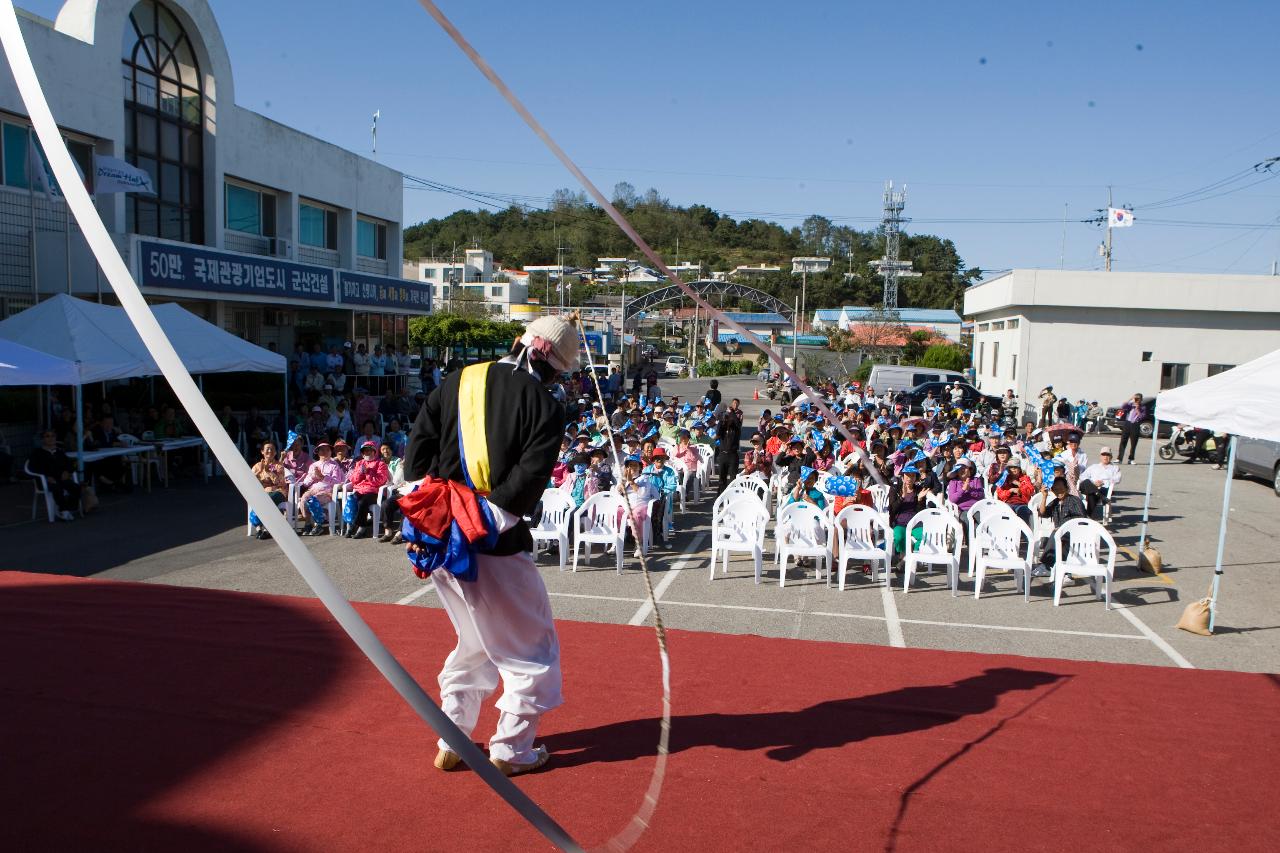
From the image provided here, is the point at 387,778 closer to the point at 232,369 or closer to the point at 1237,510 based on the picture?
the point at 232,369

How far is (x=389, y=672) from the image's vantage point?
1.90 metres

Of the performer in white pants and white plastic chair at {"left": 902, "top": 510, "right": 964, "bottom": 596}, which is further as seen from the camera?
white plastic chair at {"left": 902, "top": 510, "right": 964, "bottom": 596}

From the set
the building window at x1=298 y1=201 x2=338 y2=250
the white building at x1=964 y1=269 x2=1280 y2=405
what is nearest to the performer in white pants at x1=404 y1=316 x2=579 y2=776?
the building window at x1=298 y1=201 x2=338 y2=250

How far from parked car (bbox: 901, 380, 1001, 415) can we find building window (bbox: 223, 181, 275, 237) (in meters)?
18.1

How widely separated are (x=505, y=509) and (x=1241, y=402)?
22.3ft

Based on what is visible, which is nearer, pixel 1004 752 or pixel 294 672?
pixel 1004 752

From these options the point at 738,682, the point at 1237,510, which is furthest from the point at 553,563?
the point at 1237,510

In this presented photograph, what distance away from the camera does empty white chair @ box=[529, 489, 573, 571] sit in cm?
938

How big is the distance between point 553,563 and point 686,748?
244 inches

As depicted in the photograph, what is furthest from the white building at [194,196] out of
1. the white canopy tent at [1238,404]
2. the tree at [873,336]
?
the tree at [873,336]

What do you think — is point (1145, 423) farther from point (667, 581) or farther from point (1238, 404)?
point (667, 581)

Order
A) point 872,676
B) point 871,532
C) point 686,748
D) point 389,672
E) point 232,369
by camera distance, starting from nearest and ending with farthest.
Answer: point 389,672
point 686,748
point 872,676
point 871,532
point 232,369

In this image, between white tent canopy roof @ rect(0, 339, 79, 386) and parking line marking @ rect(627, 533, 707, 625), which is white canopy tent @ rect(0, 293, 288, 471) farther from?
parking line marking @ rect(627, 533, 707, 625)

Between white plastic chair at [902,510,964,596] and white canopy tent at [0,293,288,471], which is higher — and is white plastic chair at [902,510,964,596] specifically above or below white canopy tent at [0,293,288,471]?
below
